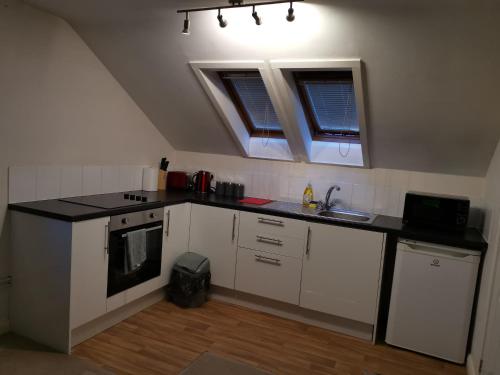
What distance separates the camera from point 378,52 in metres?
2.40

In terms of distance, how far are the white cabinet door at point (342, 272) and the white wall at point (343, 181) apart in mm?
563

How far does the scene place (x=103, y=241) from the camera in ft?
8.57

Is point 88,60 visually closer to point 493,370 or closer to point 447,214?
point 447,214

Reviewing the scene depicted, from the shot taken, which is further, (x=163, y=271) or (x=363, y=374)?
(x=163, y=271)

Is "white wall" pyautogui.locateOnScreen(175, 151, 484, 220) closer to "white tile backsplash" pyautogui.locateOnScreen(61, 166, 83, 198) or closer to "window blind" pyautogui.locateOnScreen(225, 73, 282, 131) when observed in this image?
"window blind" pyautogui.locateOnScreen(225, 73, 282, 131)

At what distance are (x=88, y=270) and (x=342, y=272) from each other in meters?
1.79

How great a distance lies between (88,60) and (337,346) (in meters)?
2.89

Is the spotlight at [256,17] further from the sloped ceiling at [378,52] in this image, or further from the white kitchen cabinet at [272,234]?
the white kitchen cabinet at [272,234]

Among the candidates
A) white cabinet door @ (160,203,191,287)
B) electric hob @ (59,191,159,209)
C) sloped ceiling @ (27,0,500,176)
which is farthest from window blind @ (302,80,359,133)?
electric hob @ (59,191,159,209)

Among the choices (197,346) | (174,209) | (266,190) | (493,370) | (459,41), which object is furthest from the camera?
(266,190)

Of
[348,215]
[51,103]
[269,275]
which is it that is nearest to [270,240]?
[269,275]

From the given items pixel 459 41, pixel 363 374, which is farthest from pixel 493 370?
pixel 459 41

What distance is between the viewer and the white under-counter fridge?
8.57ft

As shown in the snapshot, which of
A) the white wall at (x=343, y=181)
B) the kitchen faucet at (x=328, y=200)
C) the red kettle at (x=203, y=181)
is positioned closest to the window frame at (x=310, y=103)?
the white wall at (x=343, y=181)
